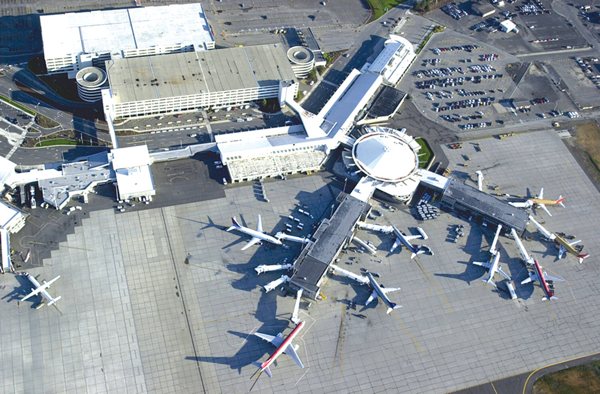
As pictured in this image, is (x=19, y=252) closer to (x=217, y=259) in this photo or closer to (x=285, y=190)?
(x=217, y=259)

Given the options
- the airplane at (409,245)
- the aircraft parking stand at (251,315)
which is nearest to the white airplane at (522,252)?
the aircraft parking stand at (251,315)

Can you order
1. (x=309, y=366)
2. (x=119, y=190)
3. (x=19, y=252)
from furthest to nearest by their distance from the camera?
(x=119, y=190), (x=19, y=252), (x=309, y=366)

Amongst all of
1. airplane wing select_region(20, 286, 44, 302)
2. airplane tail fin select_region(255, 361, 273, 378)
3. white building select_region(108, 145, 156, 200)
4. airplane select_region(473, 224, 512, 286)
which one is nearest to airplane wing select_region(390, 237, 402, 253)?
airplane select_region(473, 224, 512, 286)

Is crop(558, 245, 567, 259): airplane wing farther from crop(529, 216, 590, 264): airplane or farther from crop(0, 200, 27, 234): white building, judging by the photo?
crop(0, 200, 27, 234): white building

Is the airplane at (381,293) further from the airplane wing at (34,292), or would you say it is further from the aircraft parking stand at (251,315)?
the airplane wing at (34,292)

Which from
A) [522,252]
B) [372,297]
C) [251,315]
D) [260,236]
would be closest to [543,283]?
[522,252]

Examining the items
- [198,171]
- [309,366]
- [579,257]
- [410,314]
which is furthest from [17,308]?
[579,257]
